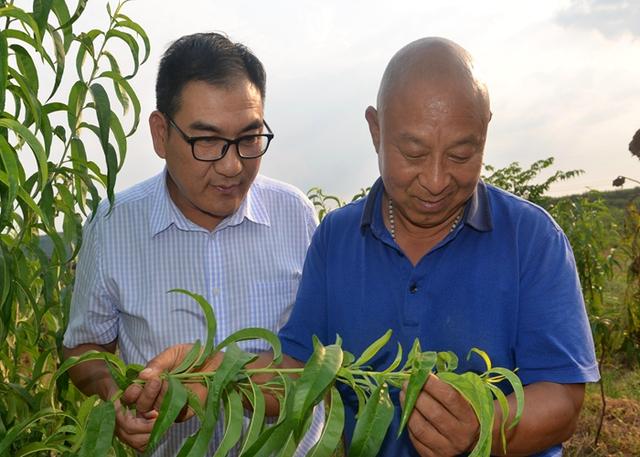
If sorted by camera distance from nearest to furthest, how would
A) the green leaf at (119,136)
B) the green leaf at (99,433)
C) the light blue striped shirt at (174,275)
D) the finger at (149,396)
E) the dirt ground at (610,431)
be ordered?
the green leaf at (99,433) < the finger at (149,396) < the green leaf at (119,136) < the light blue striped shirt at (174,275) < the dirt ground at (610,431)

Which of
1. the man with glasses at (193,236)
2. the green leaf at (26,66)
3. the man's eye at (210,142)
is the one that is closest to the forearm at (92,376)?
the man with glasses at (193,236)

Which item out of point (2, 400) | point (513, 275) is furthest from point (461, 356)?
point (2, 400)

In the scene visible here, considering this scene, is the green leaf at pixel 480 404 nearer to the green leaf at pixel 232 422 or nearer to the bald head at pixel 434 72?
the green leaf at pixel 232 422

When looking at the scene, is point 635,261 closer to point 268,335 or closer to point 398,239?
point 398,239

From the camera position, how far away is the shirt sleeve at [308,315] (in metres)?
1.80

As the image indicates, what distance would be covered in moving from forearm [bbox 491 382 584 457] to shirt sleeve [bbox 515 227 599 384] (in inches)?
1.0

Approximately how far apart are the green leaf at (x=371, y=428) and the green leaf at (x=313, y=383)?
0.06 meters

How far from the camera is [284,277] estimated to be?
2.15 meters

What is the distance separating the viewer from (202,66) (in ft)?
6.55

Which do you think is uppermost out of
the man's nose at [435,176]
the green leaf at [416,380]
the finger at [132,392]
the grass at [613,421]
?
the man's nose at [435,176]

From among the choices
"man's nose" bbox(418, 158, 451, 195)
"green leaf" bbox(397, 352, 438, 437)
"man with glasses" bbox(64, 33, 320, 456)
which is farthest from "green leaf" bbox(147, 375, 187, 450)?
"man with glasses" bbox(64, 33, 320, 456)

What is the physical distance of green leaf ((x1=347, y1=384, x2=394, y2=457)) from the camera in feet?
3.42

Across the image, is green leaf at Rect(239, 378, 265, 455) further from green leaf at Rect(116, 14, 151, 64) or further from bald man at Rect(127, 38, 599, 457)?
green leaf at Rect(116, 14, 151, 64)

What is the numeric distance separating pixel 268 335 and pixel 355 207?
794 mm
